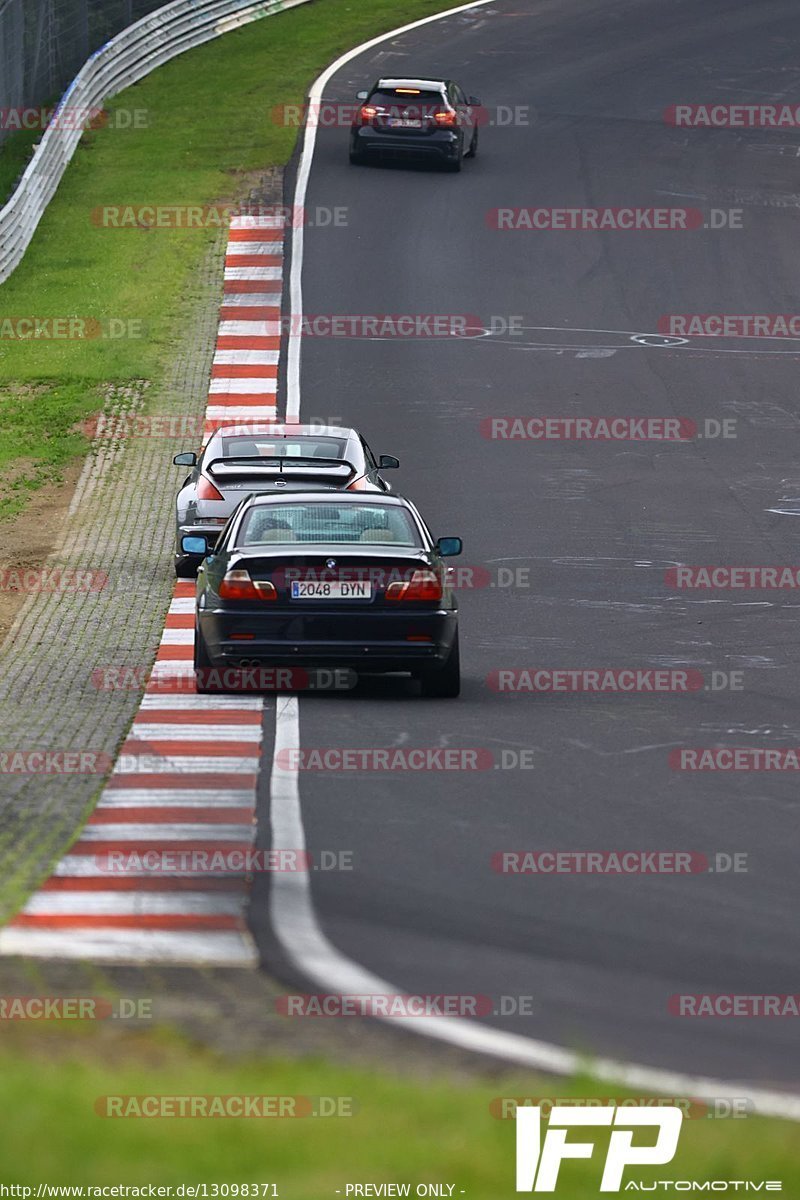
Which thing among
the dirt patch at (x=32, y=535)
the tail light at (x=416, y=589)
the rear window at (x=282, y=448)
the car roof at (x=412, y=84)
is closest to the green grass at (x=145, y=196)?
the dirt patch at (x=32, y=535)

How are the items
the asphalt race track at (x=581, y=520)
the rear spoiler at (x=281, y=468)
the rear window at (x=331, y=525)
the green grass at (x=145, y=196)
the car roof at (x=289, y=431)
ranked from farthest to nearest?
the green grass at (x=145, y=196) < the car roof at (x=289, y=431) < the rear spoiler at (x=281, y=468) < the rear window at (x=331, y=525) < the asphalt race track at (x=581, y=520)

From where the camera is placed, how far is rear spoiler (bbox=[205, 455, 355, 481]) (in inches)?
691

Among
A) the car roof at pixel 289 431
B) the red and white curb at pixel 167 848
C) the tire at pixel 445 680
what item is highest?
the car roof at pixel 289 431

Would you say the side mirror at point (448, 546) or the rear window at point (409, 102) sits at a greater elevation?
the rear window at point (409, 102)

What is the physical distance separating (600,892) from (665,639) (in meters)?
7.41

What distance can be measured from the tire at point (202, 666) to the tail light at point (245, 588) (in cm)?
42

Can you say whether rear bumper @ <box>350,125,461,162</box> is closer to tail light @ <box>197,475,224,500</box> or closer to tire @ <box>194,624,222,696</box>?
tail light @ <box>197,475,224,500</box>

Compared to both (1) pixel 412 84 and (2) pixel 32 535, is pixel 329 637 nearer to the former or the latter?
(2) pixel 32 535

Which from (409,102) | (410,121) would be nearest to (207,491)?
(409,102)

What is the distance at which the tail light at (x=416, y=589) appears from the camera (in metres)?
13.1

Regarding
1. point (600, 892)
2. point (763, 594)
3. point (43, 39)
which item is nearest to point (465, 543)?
point (763, 594)

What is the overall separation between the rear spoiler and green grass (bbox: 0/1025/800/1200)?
463 inches

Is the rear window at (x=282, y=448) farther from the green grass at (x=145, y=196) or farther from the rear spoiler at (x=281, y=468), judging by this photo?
the green grass at (x=145, y=196)

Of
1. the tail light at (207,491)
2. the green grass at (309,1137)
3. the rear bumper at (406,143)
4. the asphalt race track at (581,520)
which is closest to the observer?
the green grass at (309,1137)
